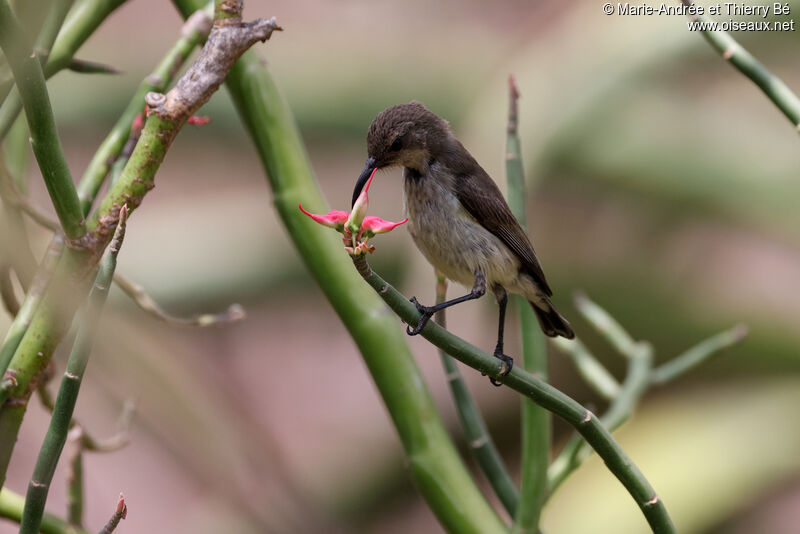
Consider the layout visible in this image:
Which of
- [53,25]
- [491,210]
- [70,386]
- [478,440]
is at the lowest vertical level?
[478,440]

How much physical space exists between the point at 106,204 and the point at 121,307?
1533 mm

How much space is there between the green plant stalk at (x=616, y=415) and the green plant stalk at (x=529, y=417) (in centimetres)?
6

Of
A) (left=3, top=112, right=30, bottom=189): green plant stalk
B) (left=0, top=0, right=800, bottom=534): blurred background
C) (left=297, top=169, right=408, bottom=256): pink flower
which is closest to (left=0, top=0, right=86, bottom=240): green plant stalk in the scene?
(left=297, top=169, right=408, bottom=256): pink flower

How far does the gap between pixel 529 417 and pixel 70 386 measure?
0.60 metres

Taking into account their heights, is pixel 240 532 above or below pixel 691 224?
below

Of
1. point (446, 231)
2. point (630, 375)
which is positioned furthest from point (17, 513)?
point (630, 375)

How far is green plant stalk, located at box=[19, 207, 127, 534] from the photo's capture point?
71 cm

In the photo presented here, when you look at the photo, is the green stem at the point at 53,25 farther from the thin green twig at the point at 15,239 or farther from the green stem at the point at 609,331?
the green stem at the point at 609,331

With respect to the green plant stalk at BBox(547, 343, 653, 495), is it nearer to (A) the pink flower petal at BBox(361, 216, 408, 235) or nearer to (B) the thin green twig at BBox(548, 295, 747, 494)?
(B) the thin green twig at BBox(548, 295, 747, 494)

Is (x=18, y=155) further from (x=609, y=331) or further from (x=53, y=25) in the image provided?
(x=609, y=331)

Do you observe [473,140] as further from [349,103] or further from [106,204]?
[106,204]

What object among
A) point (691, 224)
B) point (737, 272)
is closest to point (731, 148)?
point (691, 224)

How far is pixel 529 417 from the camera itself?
3.69 ft

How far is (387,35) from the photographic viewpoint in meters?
3.10
